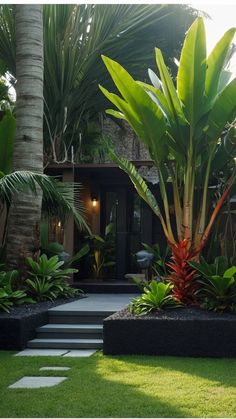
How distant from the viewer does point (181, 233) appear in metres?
8.52

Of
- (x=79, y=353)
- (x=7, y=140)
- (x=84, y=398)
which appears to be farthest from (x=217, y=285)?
(x=7, y=140)

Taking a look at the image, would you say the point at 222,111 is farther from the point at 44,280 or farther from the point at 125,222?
the point at 125,222

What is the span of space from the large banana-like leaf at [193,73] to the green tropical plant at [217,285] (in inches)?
81.5

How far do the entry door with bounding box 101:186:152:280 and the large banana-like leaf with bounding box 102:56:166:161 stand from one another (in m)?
5.94

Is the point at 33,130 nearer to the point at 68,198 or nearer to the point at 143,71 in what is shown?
the point at 68,198

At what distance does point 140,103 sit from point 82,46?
345 inches

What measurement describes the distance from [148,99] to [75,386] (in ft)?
13.2

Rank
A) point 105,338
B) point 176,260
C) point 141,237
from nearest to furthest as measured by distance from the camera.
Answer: point 105,338 → point 176,260 → point 141,237

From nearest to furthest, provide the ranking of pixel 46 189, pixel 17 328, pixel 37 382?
1. pixel 37 382
2. pixel 17 328
3. pixel 46 189

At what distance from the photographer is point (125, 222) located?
47.2 ft

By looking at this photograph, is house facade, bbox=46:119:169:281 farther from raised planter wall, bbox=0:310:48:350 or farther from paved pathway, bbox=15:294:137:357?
raised planter wall, bbox=0:310:48:350

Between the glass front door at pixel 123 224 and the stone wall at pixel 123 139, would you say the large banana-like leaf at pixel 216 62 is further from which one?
the stone wall at pixel 123 139

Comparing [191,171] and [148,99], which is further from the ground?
[148,99]

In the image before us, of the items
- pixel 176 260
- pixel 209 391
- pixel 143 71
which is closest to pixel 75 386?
pixel 209 391
